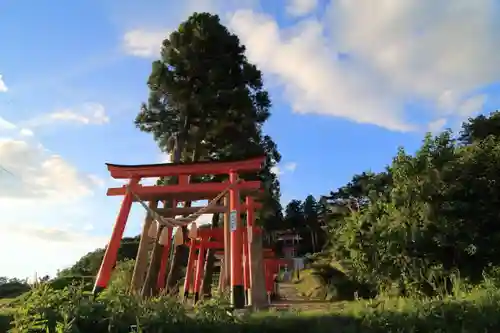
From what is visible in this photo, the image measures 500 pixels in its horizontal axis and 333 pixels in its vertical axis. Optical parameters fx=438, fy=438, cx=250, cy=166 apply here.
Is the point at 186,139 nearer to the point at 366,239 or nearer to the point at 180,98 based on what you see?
the point at 180,98

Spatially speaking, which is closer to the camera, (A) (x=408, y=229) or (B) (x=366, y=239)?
(A) (x=408, y=229)

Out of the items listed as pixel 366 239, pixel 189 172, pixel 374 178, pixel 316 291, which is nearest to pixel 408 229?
pixel 366 239

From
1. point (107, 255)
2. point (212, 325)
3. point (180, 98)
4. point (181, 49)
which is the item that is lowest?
point (212, 325)

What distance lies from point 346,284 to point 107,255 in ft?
50.5

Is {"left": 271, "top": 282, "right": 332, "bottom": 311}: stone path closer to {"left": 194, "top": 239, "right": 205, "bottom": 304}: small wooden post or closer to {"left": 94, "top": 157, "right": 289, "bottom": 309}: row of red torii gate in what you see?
{"left": 94, "top": 157, "right": 289, "bottom": 309}: row of red torii gate

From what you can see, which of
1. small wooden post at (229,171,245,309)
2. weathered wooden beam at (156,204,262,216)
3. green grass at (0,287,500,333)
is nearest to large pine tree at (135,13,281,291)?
weathered wooden beam at (156,204,262,216)

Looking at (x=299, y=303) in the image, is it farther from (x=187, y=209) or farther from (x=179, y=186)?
(x=179, y=186)

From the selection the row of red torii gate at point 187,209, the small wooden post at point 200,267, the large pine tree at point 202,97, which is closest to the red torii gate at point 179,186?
the row of red torii gate at point 187,209

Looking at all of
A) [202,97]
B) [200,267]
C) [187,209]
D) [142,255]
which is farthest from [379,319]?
[200,267]

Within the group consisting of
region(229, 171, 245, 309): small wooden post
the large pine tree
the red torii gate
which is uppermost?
the large pine tree

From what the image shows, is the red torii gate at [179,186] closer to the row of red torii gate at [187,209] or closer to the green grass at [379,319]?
the row of red torii gate at [187,209]

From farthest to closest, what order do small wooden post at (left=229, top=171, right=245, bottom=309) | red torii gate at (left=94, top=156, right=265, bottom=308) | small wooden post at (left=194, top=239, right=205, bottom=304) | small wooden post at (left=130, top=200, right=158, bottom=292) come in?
small wooden post at (left=194, top=239, right=205, bottom=304) → small wooden post at (left=130, top=200, right=158, bottom=292) → red torii gate at (left=94, top=156, right=265, bottom=308) → small wooden post at (left=229, top=171, right=245, bottom=309)

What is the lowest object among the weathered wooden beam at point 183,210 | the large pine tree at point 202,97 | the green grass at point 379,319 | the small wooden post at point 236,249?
the green grass at point 379,319

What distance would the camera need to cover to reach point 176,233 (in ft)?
41.6
